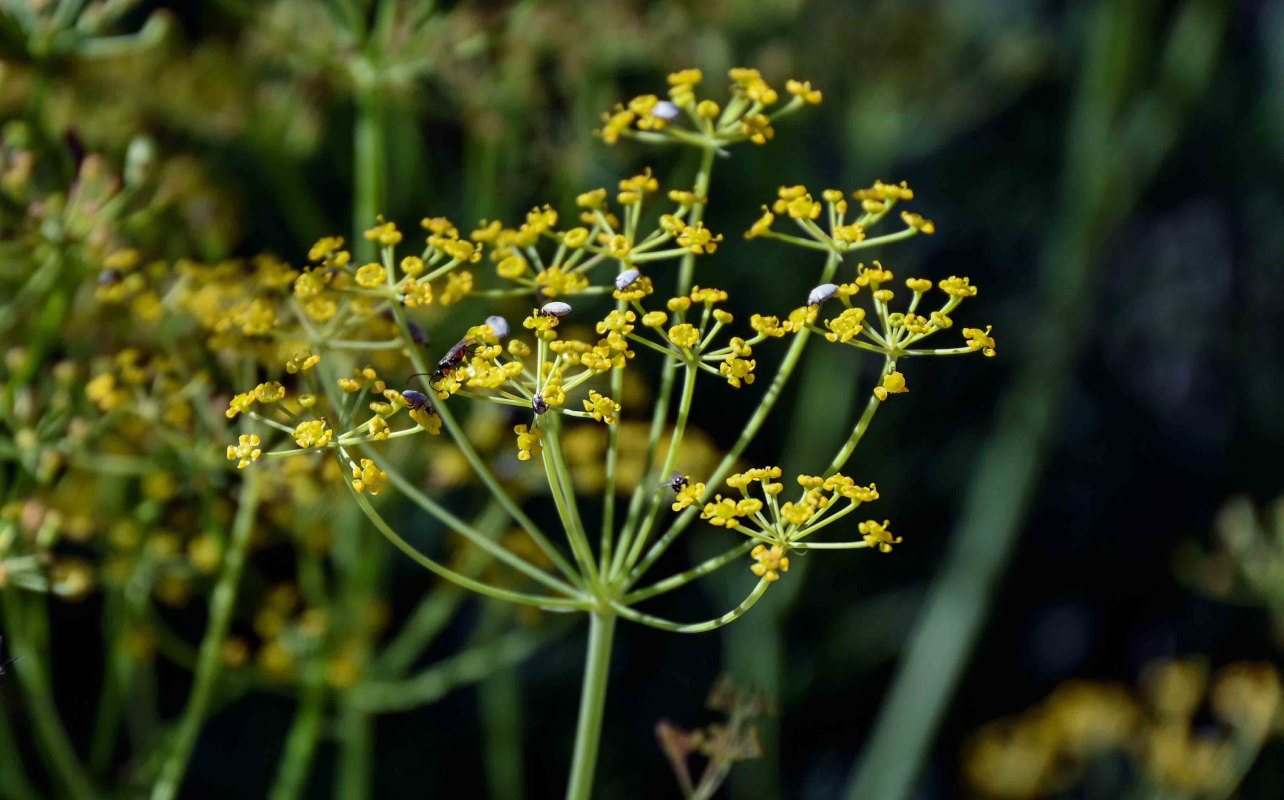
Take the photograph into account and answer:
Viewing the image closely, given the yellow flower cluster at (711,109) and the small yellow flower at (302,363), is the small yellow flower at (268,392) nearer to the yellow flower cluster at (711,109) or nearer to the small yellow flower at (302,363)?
the small yellow flower at (302,363)

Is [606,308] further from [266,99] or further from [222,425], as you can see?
[222,425]

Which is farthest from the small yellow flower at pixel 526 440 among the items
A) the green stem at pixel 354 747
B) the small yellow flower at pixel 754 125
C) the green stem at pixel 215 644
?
the green stem at pixel 354 747

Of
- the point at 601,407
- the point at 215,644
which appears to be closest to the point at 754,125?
the point at 601,407

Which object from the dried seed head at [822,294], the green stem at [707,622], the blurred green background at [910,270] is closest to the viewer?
the green stem at [707,622]

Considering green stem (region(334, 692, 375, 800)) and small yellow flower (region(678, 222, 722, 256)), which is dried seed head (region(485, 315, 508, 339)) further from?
green stem (region(334, 692, 375, 800))

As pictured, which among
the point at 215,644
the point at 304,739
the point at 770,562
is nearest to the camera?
the point at 770,562

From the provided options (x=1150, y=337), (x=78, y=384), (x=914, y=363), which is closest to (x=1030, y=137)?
(x=1150, y=337)

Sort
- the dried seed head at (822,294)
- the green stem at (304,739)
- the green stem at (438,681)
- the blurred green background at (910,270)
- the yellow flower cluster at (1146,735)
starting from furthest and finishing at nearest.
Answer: the yellow flower cluster at (1146,735)
the blurred green background at (910,270)
the green stem at (438,681)
the green stem at (304,739)
the dried seed head at (822,294)

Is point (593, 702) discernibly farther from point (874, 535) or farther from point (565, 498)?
point (874, 535)

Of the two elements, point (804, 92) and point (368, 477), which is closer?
point (368, 477)
